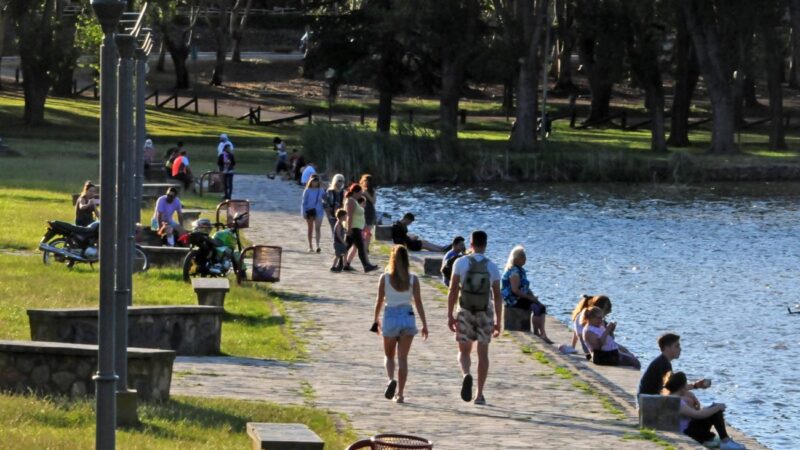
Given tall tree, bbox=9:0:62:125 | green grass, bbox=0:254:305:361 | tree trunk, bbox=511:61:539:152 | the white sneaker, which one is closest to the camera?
the white sneaker

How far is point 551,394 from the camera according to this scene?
17.8 m

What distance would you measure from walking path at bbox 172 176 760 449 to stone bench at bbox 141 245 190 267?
2679 millimetres

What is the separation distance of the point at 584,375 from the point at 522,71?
163ft

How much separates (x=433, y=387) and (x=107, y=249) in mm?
7605

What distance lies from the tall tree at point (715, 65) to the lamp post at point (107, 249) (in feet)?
184

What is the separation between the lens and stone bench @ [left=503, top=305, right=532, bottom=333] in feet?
74.3

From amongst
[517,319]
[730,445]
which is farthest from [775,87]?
[730,445]

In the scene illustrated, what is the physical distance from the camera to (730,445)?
17.3 meters

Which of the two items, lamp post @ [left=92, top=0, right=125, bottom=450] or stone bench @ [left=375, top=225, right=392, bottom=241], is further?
stone bench @ [left=375, top=225, right=392, bottom=241]

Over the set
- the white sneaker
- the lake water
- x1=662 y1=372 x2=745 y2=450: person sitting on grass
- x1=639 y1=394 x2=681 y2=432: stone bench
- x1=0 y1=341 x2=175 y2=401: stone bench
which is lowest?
the lake water

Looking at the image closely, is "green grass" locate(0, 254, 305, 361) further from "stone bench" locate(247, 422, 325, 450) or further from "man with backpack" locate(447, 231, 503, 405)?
"stone bench" locate(247, 422, 325, 450)

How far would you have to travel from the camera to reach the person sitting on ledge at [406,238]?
3150cm

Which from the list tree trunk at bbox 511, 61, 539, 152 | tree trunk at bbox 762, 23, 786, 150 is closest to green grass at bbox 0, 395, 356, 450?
tree trunk at bbox 511, 61, 539, 152

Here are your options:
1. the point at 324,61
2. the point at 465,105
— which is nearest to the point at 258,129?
the point at 324,61
